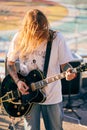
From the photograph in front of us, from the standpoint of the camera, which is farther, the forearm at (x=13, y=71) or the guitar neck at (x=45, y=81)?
the forearm at (x=13, y=71)

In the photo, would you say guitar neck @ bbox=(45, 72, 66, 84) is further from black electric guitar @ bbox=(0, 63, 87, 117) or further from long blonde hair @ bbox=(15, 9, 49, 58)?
long blonde hair @ bbox=(15, 9, 49, 58)

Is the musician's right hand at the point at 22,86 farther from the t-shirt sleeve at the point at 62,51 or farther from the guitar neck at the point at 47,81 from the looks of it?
the t-shirt sleeve at the point at 62,51

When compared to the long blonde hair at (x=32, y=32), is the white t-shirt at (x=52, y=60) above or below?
below

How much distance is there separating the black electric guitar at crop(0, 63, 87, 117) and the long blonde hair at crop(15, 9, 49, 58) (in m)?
0.24

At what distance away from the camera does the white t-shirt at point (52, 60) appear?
3.32m

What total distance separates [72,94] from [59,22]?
5.20m

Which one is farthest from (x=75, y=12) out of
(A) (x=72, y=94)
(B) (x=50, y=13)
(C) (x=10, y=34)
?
(A) (x=72, y=94)

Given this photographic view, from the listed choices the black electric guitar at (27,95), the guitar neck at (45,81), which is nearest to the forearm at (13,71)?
the black electric guitar at (27,95)

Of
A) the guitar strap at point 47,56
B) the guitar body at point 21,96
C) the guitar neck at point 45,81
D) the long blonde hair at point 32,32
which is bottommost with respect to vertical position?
the guitar body at point 21,96

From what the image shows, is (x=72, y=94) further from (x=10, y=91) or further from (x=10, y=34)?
(x=10, y=34)

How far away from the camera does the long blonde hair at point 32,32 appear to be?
3.22m

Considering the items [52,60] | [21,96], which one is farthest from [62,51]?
[21,96]

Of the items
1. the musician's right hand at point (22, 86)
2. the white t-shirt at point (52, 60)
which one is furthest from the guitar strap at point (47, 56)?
the musician's right hand at point (22, 86)

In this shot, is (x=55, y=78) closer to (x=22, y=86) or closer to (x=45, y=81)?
(x=45, y=81)
